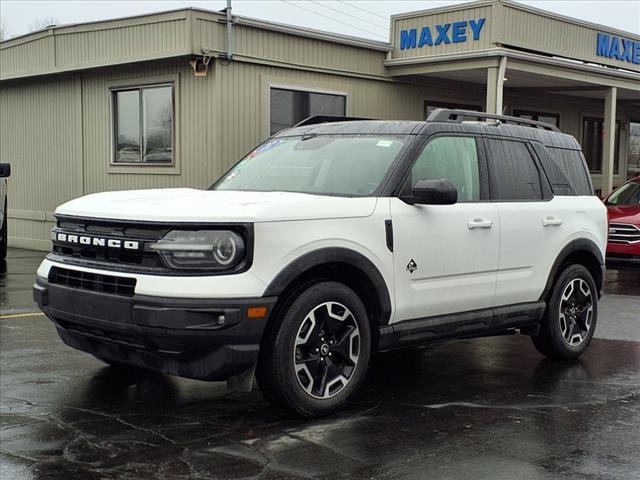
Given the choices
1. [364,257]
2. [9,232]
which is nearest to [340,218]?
[364,257]

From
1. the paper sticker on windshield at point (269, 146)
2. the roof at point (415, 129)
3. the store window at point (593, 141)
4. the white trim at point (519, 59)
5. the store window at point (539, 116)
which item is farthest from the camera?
the store window at point (593, 141)

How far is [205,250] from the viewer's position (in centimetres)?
480

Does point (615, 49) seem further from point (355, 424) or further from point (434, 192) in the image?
point (355, 424)

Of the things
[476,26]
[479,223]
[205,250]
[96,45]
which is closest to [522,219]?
[479,223]

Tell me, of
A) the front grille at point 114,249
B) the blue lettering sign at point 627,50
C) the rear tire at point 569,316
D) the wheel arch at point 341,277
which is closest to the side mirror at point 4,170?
the front grille at point 114,249

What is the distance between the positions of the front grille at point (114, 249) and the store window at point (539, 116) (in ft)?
50.4

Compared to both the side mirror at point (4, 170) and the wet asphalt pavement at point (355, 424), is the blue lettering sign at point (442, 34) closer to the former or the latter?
the side mirror at point (4, 170)

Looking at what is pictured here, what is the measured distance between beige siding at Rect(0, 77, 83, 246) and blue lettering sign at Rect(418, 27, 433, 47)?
20.9 ft

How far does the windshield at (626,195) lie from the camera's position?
13737mm

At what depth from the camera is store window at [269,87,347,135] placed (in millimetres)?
14297

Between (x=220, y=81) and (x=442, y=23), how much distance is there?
4.72 m

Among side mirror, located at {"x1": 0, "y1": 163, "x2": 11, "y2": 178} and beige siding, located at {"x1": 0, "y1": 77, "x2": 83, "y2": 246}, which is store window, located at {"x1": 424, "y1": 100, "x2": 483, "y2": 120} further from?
side mirror, located at {"x1": 0, "y1": 163, "x2": 11, "y2": 178}

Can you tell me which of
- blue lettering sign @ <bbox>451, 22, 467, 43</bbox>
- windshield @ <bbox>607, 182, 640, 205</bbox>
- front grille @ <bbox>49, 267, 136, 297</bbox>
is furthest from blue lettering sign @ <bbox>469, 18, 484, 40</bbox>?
front grille @ <bbox>49, 267, 136, 297</bbox>

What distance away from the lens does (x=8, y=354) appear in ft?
23.5
